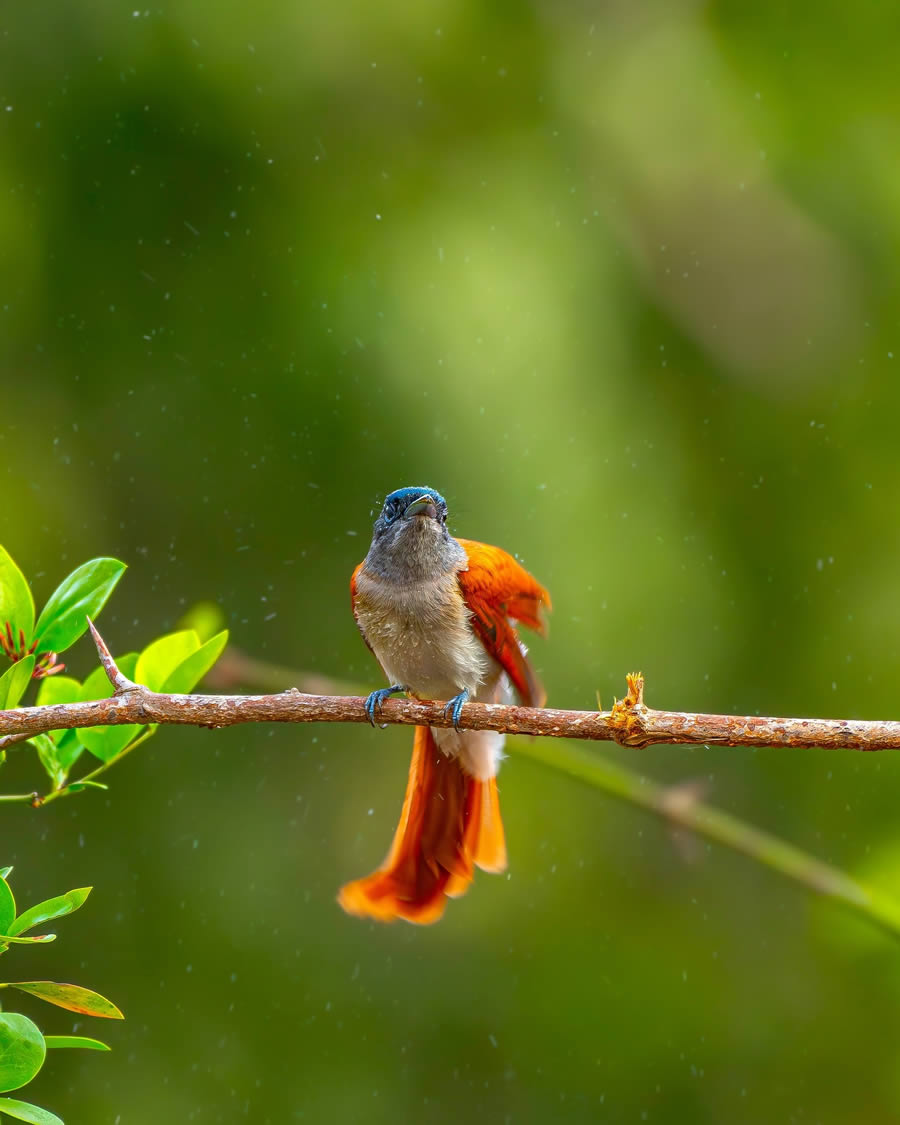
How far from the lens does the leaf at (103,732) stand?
1933 millimetres

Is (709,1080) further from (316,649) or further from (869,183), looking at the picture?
(869,183)

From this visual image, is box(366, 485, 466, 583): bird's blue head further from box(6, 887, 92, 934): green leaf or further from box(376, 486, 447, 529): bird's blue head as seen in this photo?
box(6, 887, 92, 934): green leaf

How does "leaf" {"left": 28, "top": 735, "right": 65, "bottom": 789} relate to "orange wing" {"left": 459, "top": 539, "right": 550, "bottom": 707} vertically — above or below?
below

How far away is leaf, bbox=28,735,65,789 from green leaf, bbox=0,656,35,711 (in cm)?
14

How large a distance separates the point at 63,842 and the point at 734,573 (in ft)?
9.18

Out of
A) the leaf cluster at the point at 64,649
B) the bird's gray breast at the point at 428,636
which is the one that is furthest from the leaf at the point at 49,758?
the bird's gray breast at the point at 428,636

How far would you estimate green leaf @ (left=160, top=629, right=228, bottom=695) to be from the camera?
6.25 ft

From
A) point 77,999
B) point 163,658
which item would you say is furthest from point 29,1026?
point 163,658

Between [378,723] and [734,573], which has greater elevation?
[734,573]

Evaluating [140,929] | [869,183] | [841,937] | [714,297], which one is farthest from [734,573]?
[140,929]

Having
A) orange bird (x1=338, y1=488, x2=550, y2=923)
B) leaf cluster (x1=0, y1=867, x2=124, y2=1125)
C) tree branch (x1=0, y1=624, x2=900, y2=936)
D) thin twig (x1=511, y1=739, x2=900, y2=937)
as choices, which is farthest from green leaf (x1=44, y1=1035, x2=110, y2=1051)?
thin twig (x1=511, y1=739, x2=900, y2=937)

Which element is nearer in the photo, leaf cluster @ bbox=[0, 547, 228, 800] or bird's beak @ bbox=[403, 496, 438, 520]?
leaf cluster @ bbox=[0, 547, 228, 800]

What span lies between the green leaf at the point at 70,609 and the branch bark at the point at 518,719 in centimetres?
5

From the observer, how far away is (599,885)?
5102 mm
